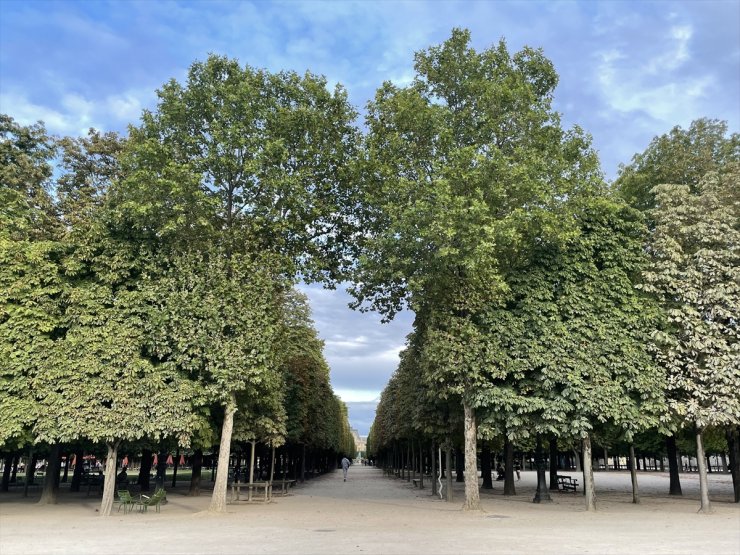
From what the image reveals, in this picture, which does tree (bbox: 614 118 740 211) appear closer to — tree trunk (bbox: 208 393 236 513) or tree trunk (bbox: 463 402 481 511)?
tree trunk (bbox: 463 402 481 511)

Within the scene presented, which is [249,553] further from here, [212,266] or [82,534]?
[212,266]

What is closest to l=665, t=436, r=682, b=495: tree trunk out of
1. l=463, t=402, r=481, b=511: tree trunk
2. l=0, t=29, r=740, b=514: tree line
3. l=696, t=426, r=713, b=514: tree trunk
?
l=0, t=29, r=740, b=514: tree line

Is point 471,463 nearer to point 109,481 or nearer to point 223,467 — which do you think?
point 223,467

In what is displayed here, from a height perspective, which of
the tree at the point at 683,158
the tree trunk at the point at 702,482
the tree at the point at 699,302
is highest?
the tree at the point at 683,158

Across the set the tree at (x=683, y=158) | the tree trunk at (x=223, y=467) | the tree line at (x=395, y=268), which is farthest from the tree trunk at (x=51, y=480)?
the tree at (x=683, y=158)

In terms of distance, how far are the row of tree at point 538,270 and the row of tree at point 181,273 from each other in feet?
11.8

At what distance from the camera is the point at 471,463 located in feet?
70.9

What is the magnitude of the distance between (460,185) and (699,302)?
10.1 meters

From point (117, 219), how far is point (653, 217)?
70.9 feet

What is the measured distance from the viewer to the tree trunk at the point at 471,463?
21609mm

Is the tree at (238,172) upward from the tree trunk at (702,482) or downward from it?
upward

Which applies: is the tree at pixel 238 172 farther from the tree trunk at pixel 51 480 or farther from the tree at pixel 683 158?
the tree at pixel 683 158

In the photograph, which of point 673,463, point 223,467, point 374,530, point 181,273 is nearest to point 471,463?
point 374,530

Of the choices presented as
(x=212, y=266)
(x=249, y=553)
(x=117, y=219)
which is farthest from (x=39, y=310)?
(x=249, y=553)
